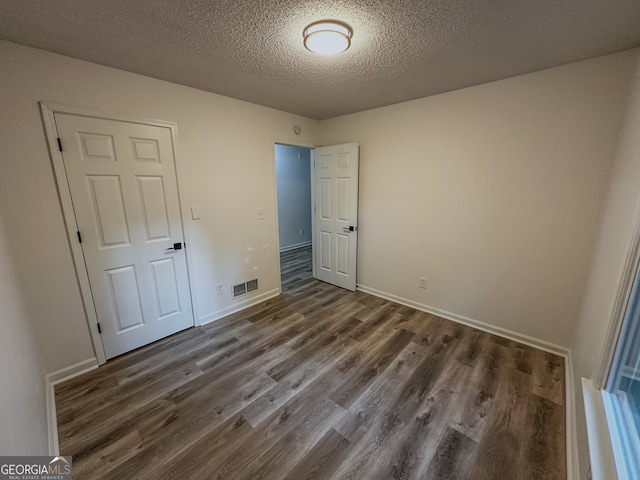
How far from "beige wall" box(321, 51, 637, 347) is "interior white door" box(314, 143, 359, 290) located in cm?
23

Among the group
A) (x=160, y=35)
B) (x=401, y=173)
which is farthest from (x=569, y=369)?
(x=160, y=35)

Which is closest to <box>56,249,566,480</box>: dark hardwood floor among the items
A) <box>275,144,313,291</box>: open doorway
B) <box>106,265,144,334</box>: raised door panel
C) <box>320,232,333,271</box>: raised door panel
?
<box>106,265,144,334</box>: raised door panel

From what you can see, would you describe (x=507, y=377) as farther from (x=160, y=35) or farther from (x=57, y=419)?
(x=160, y=35)

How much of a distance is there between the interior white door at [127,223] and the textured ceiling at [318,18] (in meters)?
0.53

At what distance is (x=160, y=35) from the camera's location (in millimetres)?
1568

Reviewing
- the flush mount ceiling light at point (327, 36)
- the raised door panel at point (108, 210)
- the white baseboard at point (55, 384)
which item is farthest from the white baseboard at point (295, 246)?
the flush mount ceiling light at point (327, 36)

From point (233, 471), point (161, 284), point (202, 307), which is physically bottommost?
point (233, 471)

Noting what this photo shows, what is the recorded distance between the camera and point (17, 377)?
45.2 inches

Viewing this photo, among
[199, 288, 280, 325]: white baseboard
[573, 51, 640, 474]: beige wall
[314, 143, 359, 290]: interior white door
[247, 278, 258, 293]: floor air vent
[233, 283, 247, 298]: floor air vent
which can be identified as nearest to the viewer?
[573, 51, 640, 474]: beige wall

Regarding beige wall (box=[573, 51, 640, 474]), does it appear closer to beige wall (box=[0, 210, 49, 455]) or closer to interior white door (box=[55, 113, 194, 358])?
beige wall (box=[0, 210, 49, 455])

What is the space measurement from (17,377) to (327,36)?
7.63 feet

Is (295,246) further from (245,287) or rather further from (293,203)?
(245,287)

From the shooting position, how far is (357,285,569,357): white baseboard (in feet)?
7.46

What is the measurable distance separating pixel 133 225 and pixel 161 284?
24.0 inches
